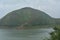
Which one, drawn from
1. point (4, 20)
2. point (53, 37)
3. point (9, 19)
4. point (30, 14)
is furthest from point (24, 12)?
point (53, 37)

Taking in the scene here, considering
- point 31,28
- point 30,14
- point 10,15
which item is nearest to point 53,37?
point 31,28

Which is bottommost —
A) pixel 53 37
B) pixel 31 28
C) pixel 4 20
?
pixel 53 37

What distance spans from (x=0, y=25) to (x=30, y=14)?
392 inches

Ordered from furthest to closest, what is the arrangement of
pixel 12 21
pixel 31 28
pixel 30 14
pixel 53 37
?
pixel 30 14 < pixel 12 21 < pixel 31 28 < pixel 53 37

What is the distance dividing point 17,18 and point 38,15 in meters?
6.30

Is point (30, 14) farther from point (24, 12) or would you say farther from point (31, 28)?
point (31, 28)

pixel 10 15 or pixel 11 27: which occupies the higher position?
pixel 10 15

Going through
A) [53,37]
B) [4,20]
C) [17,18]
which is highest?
[17,18]

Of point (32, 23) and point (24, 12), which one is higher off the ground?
point (24, 12)

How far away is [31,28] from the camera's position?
35.7 meters

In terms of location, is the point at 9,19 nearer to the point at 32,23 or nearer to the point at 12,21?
the point at 12,21

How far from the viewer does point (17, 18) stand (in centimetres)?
4444

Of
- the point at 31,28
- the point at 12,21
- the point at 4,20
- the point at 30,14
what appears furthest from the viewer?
the point at 30,14

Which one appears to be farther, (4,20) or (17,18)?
(17,18)
